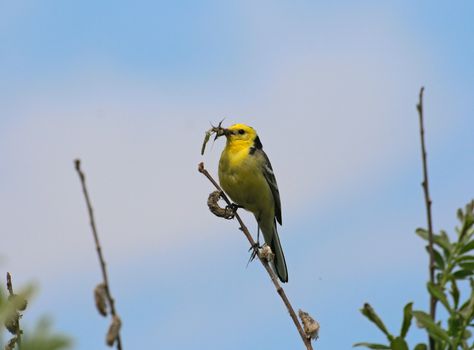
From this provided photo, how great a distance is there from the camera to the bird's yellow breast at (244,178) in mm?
10484

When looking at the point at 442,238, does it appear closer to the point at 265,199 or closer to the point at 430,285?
the point at 430,285

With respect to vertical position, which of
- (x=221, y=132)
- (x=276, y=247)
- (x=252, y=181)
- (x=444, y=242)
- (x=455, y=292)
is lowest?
(x=455, y=292)

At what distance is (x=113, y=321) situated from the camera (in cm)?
165

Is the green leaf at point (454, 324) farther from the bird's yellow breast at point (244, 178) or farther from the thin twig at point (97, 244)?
the bird's yellow breast at point (244, 178)

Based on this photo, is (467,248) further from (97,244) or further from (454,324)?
(97,244)

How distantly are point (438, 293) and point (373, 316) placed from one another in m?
0.18

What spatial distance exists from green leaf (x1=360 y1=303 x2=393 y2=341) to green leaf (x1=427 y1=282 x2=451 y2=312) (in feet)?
0.50

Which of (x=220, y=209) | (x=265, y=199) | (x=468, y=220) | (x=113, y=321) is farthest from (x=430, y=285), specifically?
(x=265, y=199)

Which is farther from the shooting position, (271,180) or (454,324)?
(271,180)

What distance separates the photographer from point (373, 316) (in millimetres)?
1821

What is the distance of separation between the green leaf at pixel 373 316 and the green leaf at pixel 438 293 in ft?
0.50

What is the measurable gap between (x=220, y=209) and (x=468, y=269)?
4.48 meters

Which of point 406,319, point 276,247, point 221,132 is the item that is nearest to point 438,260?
point 406,319

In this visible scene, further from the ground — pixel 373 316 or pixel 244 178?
pixel 244 178
